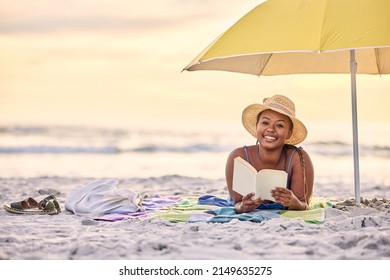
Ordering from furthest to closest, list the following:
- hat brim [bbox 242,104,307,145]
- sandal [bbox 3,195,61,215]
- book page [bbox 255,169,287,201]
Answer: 1. sandal [bbox 3,195,61,215]
2. hat brim [bbox 242,104,307,145]
3. book page [bbox 255,169,287,201]

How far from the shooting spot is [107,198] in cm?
562

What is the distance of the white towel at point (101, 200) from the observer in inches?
219

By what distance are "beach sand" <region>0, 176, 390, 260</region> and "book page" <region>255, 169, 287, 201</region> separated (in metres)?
0.24

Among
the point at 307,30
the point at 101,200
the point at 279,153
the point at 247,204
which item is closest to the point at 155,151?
the point at 101,200

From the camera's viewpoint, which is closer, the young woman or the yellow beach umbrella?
the yellow beach umbrella

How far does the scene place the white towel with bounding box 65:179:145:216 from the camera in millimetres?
5570

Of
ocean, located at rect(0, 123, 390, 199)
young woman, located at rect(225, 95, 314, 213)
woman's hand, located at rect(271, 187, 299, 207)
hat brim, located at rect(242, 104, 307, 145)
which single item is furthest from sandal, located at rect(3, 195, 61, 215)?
ocean, located at rect(0, 123, 390, 199)

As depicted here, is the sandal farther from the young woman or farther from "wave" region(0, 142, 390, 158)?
"wave" region(0, 142, 390, 158)

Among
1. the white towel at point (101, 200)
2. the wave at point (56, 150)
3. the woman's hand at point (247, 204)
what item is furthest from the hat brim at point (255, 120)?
the wave at point (56, 150)

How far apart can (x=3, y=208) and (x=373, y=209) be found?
327 cm

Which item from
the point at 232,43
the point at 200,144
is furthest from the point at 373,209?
the point at 200,144
